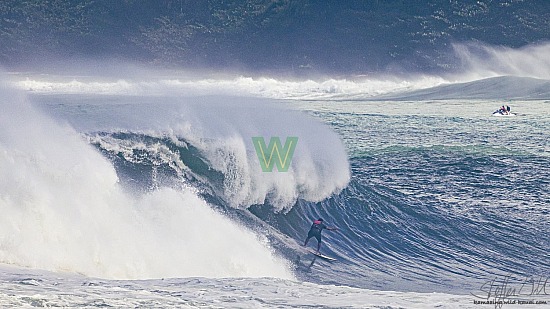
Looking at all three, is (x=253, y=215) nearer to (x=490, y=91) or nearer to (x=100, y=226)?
(x=100, y=226)

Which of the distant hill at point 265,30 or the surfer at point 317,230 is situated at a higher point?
the distant hill at point 265,30

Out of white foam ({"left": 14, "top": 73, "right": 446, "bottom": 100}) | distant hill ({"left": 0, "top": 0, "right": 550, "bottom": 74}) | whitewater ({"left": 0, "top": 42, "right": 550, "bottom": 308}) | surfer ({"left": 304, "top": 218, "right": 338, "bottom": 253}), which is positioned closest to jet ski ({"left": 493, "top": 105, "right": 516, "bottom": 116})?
whitewater ({"left": 0, "top": 42, "right": 550, "bottom": 308})

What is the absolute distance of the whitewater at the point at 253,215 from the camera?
11258 mm

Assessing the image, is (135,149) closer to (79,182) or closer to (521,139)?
(79,182)

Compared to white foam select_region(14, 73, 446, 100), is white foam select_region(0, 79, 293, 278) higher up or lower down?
lower down

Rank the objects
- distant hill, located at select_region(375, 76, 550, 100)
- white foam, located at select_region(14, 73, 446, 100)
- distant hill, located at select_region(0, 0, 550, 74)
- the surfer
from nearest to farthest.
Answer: the surfer < distant hill, located at select_region(375, 76, 550, 100) < white foam, located at select_region(14, 73, 446, 100) < distant hill, located at select_region(0, 0, 550, 74)

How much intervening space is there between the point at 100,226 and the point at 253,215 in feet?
10.7

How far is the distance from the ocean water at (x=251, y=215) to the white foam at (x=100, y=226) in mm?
30

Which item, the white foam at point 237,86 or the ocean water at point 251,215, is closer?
the ocean water at point 251,215

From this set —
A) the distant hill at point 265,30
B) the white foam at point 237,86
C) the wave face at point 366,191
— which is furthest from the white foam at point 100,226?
the distant hill at point 265,30

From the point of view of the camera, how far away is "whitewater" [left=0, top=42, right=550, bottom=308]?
11.3m

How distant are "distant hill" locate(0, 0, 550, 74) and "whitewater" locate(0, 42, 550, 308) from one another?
34517 mm

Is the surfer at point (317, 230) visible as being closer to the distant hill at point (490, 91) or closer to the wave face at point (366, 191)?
the wave face at point (366, 191)

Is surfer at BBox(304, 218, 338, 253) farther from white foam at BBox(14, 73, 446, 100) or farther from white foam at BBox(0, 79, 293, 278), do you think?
white foam at BBox(14, 73, 446, 100)
